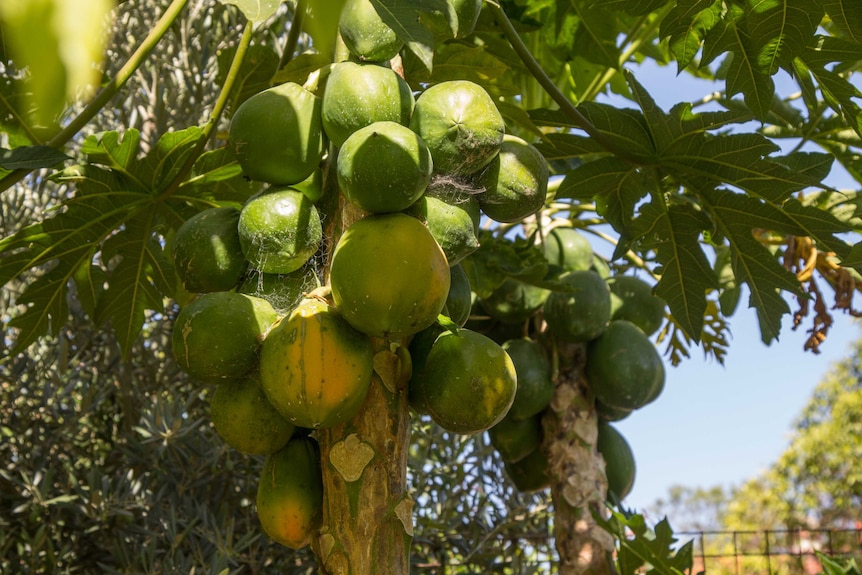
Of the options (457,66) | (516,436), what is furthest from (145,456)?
(457,66)

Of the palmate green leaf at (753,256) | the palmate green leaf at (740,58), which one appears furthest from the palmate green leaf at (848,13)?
the palmate green leaf at (753,256)

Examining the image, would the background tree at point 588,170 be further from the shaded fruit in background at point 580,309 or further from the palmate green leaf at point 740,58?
the shaded fruit in background at point 580,309

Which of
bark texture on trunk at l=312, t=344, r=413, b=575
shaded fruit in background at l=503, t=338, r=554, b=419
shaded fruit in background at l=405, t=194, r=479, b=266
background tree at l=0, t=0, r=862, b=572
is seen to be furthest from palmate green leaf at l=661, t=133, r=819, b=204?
bark texture on trunk at l=312, t=344, r=413, b=575

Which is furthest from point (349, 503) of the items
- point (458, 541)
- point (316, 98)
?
point (458, 541)

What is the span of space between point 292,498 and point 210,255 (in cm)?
41

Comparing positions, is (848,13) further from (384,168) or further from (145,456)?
(145,456)

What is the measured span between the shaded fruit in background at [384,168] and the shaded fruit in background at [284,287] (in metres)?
0.22

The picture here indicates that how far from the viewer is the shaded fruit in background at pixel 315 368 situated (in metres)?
1.09

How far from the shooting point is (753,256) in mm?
1891

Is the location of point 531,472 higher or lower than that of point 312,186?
lower

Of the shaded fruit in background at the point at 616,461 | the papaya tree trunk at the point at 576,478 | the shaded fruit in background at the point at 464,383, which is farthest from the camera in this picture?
the shaded fruit in background at the point at 616,461

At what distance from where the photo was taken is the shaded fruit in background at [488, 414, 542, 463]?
7.07 ft

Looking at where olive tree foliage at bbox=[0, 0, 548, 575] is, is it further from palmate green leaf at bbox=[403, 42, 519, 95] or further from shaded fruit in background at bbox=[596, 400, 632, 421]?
palmate green leaf at bbox=[403, 42, 519, 95]

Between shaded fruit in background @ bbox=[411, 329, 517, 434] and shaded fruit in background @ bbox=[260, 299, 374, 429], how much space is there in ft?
0.36
